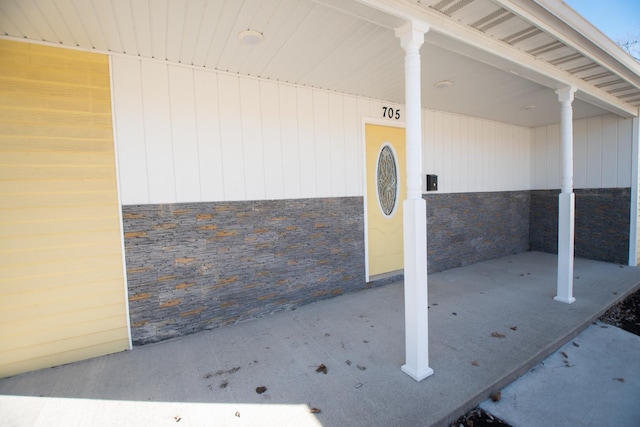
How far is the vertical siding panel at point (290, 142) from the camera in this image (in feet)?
12.2

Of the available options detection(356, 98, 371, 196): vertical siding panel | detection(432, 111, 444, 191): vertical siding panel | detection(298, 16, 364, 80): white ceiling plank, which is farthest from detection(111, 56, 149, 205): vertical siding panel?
detection(432, 111, 444, 191): vertical siding panel

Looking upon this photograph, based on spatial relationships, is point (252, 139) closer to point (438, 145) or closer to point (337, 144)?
point (337, 144)

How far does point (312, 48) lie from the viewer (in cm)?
285

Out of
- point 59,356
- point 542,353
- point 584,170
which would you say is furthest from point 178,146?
point 584,170

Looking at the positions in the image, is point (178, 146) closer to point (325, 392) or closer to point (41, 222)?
point (41, 222)

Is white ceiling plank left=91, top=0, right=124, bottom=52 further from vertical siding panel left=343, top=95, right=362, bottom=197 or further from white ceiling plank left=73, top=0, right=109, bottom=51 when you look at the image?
vertical siding panel left=343, top=95, right=362, bottom=197

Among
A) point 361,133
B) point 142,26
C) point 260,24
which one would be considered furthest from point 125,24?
point 361,133

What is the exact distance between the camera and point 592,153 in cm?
600

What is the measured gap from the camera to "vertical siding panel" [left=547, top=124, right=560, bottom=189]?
654cm

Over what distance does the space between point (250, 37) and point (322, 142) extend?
170cm

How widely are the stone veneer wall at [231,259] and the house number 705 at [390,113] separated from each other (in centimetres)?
149

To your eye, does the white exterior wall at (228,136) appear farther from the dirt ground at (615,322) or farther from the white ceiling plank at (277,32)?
the dirt ground at (615,322)

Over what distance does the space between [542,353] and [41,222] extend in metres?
4.73

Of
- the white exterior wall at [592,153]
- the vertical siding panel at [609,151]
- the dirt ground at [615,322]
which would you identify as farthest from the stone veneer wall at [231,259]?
the vertical siding panel at [609,151]
